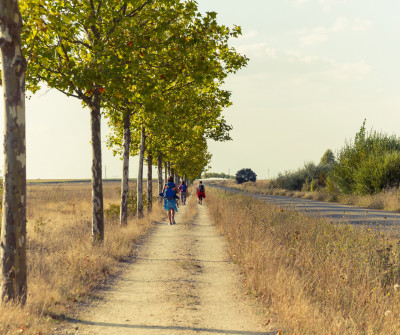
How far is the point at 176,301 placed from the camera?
7391 millimetres

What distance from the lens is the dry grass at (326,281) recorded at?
5.70 metres

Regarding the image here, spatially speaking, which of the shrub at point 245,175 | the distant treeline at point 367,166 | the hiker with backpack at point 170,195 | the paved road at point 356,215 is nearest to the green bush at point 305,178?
the distant treeline at point 367,166

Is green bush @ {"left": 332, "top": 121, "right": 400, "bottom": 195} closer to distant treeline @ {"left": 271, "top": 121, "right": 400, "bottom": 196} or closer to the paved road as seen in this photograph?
distant treeline @ {"left": 271, "top": 121, "right": 400, "bottom": 196}

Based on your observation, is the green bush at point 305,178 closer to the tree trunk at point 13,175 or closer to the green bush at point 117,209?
the green bush at point 117,209

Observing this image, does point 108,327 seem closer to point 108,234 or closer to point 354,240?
point 354,240

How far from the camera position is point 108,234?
539 inches

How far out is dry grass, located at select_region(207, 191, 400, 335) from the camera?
5.70 metres

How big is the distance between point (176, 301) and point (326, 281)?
8.63ft

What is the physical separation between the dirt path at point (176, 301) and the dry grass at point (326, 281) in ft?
1.56

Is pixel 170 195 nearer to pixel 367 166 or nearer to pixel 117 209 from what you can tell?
pixel 117 209

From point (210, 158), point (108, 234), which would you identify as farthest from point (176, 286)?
point (210, 158)

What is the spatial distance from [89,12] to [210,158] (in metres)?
54.9

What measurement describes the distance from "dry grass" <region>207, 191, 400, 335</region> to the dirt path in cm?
48

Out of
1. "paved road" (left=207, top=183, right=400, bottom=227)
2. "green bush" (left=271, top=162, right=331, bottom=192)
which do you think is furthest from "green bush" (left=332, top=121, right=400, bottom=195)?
"green bush" (left=271, top=162, right=331, bottom=192)
